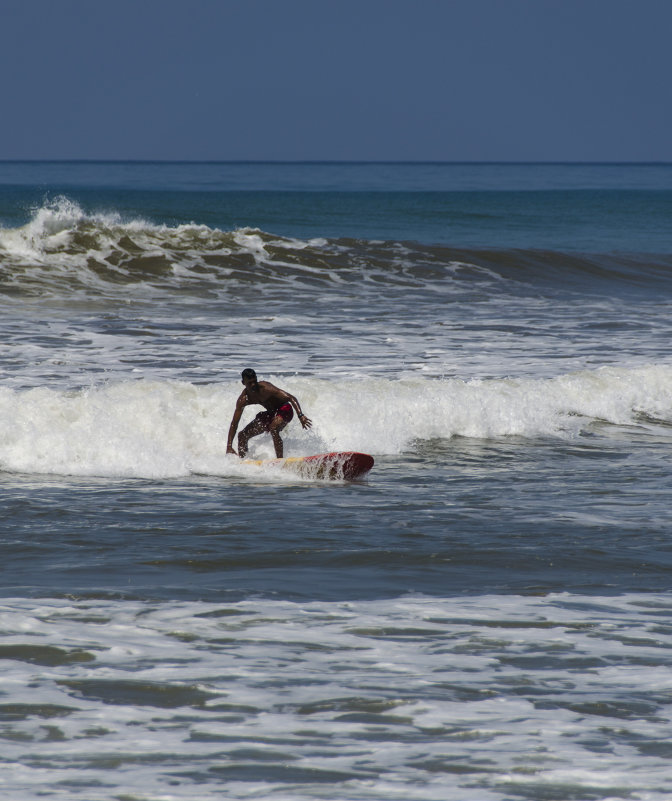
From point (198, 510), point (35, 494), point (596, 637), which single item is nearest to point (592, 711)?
point (596, 637)

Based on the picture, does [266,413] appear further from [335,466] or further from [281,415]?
[335,466]

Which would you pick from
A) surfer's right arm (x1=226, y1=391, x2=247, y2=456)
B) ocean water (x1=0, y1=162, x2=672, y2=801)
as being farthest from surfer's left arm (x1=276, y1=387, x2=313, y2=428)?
ocean water (x1=0, y1=162, x2=672, y2=801)

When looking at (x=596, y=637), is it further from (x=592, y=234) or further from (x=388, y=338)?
(x=592, y=234)

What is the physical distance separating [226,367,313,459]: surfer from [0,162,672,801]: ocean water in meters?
0.78

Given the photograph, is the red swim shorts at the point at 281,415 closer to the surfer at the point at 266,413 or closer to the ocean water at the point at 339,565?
the surfer at the point at 266,413

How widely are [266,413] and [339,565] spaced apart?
4.96 metres

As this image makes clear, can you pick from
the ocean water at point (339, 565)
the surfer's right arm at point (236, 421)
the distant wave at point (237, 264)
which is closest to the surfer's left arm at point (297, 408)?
the surfer's right arm at point (236, 421)

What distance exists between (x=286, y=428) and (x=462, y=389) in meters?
3.18

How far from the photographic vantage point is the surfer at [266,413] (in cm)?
1284

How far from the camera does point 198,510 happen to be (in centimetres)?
1023

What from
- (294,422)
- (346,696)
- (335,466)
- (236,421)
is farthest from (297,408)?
(346,696)

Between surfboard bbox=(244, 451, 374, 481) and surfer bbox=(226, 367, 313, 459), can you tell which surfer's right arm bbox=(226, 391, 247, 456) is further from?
surfboard bbox=(244, 451, 374, 481)

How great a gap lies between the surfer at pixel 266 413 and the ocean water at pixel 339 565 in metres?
0.78

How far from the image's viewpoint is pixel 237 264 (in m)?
33.6
